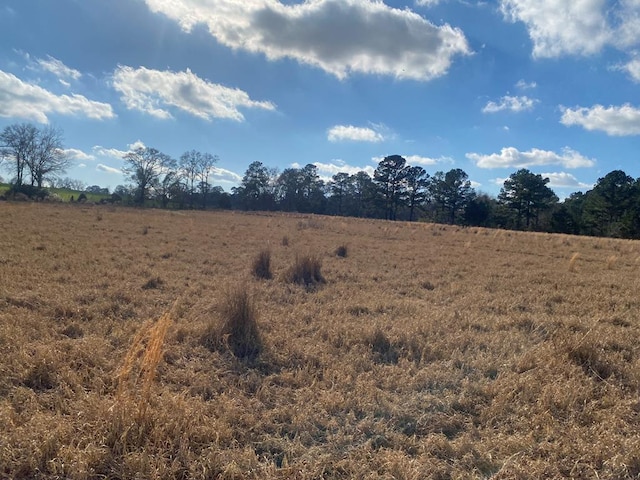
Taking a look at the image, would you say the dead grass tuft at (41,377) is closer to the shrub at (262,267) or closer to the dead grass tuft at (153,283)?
the dead grass tuft at (153,283)

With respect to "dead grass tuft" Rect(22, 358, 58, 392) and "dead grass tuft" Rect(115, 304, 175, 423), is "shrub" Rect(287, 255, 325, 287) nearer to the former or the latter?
"dead grass tuft" Rect(115, 304, 175, 423)

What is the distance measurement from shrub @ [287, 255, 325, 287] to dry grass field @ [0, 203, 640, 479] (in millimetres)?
810

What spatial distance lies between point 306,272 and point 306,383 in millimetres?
5058

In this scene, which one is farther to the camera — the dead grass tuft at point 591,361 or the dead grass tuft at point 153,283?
the dead grass tuft at point 153,283

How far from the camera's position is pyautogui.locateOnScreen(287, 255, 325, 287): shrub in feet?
28.1

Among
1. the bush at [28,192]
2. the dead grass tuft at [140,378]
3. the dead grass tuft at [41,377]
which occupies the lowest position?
the dead grass tuft at [41,377]

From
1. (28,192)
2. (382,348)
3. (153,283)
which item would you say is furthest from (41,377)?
(28,192)

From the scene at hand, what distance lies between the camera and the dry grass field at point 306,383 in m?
2.60

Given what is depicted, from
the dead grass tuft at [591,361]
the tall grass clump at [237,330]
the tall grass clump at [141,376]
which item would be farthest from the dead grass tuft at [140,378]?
the dead grass tuft at [591,361]

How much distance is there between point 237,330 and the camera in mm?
4809

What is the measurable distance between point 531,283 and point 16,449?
1031cm

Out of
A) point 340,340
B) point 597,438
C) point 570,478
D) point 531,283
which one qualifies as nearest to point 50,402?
point 340,340

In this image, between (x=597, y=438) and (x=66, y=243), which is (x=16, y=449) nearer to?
(x=597, y=438)

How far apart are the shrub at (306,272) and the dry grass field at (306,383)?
810 millimetres
